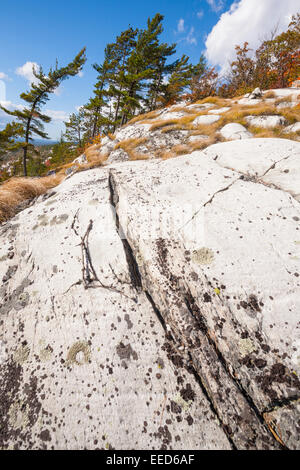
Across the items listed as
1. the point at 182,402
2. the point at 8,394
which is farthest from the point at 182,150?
the point at 8,394

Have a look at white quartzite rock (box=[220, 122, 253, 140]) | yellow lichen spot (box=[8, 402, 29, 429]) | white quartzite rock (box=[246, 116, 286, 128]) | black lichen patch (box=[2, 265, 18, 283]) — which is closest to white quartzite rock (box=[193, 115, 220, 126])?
white quartzite rock (box=[246, 116, 286, 128])

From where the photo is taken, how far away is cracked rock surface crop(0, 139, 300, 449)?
2.59 m

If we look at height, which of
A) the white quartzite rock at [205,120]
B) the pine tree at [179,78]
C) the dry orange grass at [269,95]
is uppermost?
the pine tree at [179,78]

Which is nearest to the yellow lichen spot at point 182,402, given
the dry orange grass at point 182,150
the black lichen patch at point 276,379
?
the black lichen patch at point 276,379

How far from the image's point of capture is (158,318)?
11.4 feet

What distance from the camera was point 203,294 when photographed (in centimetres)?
338

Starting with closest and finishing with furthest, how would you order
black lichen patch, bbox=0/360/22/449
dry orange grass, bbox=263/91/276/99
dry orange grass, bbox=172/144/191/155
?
black lichen patch, bbox=0/360/22/449, dry orange grass, bbox=172/144/191/155, dry orange grass, bbox=263/91/276/99

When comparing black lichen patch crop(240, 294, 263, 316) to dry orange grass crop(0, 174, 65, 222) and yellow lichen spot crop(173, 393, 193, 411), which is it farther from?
dry orange grass crop(0, 174, 65, 222)

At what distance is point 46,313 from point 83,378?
1.43m

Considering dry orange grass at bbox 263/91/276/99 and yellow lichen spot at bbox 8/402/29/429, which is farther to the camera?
dry orange grass at bbox 263/91/276/99

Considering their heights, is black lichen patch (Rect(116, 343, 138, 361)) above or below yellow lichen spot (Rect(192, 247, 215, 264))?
below

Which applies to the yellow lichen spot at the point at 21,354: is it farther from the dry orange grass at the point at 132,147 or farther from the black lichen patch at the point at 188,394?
the dry orange grass at the point at 132,147

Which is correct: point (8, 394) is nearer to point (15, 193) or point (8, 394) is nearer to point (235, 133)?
point (15, 193)

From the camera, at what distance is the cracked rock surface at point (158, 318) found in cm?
259
